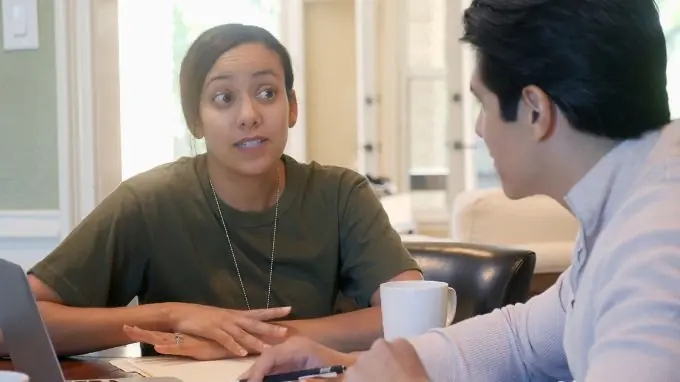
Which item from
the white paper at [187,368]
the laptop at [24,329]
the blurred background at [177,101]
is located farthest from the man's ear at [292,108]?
the laptop at [24,329]

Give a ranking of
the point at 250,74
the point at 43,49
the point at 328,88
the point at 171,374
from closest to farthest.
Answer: the point at 171,374 < the point at 250,74 < the point at 43,49 < the point at 328,88

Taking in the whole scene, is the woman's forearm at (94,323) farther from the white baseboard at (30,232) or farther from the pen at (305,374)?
the white baseboard at (30,232)

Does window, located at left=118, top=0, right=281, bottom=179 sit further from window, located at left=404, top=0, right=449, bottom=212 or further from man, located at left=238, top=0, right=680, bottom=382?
man, located at left=238, top=0, right=680, bottom=382

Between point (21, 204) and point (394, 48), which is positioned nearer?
point (21, 204)

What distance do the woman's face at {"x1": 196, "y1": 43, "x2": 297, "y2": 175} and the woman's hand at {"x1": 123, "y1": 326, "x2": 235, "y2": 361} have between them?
1.10ft

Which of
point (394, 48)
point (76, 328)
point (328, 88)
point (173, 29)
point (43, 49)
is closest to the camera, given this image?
point (76, 328)

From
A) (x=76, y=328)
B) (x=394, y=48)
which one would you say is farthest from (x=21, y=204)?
(x=394, y=48)

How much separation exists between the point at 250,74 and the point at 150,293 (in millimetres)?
431

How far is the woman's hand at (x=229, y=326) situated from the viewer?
132 centimetres

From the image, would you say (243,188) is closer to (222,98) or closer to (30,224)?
(222,98)

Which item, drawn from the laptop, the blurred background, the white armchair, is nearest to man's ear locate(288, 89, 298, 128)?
the blurred background

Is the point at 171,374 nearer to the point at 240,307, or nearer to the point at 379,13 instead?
the point at 240,307

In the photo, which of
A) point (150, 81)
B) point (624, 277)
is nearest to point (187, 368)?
point (624, 277)

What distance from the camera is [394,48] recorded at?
247 inches
